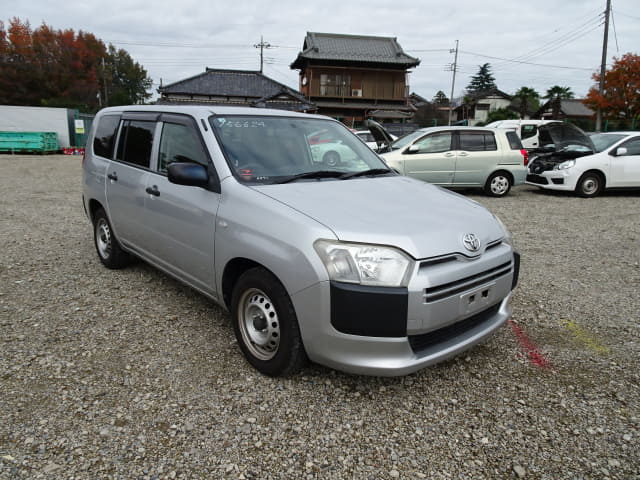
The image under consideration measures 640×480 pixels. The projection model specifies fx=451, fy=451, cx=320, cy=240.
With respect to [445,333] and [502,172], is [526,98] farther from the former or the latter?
[445,333]

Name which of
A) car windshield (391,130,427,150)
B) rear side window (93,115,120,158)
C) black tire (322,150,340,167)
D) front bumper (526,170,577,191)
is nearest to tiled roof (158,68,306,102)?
car windshield (391,130,427,150)

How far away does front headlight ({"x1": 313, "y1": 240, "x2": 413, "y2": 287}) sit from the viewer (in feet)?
7.41

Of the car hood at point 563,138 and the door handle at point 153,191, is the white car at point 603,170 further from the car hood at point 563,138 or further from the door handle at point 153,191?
the door handle at point 153,191

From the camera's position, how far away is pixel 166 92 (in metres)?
33.3

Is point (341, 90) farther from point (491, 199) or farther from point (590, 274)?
point (590, 274)

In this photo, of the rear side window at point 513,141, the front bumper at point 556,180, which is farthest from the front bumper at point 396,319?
the front bumper at point 556,180

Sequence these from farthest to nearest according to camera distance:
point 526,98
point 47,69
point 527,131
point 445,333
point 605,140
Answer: point 526,98 < point 47,69 < point 527,131 < point 605,140 < point 445,333

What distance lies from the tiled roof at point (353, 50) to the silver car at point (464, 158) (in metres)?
28.1

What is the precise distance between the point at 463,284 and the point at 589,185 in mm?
9893

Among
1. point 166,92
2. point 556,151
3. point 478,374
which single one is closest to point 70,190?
point 478,374

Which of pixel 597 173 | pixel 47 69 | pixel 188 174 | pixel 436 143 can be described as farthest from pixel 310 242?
pixel 47 69

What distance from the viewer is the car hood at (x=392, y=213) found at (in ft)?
7.69

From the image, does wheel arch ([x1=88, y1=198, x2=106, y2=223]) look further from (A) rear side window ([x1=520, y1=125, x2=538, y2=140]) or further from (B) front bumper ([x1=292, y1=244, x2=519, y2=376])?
(A) rear side window ([x1=520, y1=125, x2=538, y2=140])

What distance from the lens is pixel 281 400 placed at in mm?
2600
